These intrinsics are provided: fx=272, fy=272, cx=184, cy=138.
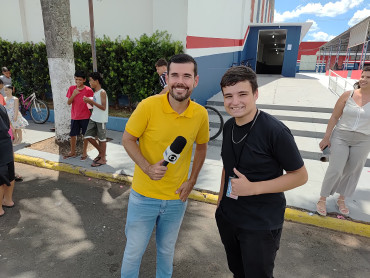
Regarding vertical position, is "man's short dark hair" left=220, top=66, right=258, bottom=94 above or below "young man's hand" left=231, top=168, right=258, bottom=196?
above

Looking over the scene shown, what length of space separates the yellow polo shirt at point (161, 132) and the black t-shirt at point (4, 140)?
2502 mm

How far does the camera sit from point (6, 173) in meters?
3.86

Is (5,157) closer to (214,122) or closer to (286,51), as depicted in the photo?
(214,122)

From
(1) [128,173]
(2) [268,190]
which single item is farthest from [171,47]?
(2) [268,190]

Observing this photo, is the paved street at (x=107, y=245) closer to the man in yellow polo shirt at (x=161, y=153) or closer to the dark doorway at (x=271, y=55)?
the man in yellow polo shirt at (x=161, y=153)

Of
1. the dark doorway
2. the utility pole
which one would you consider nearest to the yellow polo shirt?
the utility pole

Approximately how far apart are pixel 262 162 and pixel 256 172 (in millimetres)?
83

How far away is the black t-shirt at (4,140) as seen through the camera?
12.0 ft

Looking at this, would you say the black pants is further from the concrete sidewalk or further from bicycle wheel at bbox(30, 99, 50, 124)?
bicycle wheel at bbox(30, 99, 50, 124)

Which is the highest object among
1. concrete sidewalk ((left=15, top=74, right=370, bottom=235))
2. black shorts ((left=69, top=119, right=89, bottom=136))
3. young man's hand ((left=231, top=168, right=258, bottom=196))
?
young man's hand ((left=231, top=168, right=258, bottom=196))

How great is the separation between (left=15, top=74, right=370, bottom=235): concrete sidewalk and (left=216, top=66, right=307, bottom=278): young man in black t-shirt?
99.6 inches

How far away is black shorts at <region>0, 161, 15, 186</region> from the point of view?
12.4 ft

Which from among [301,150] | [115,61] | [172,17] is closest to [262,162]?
[301,150]

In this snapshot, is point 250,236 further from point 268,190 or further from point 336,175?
point 336,175
